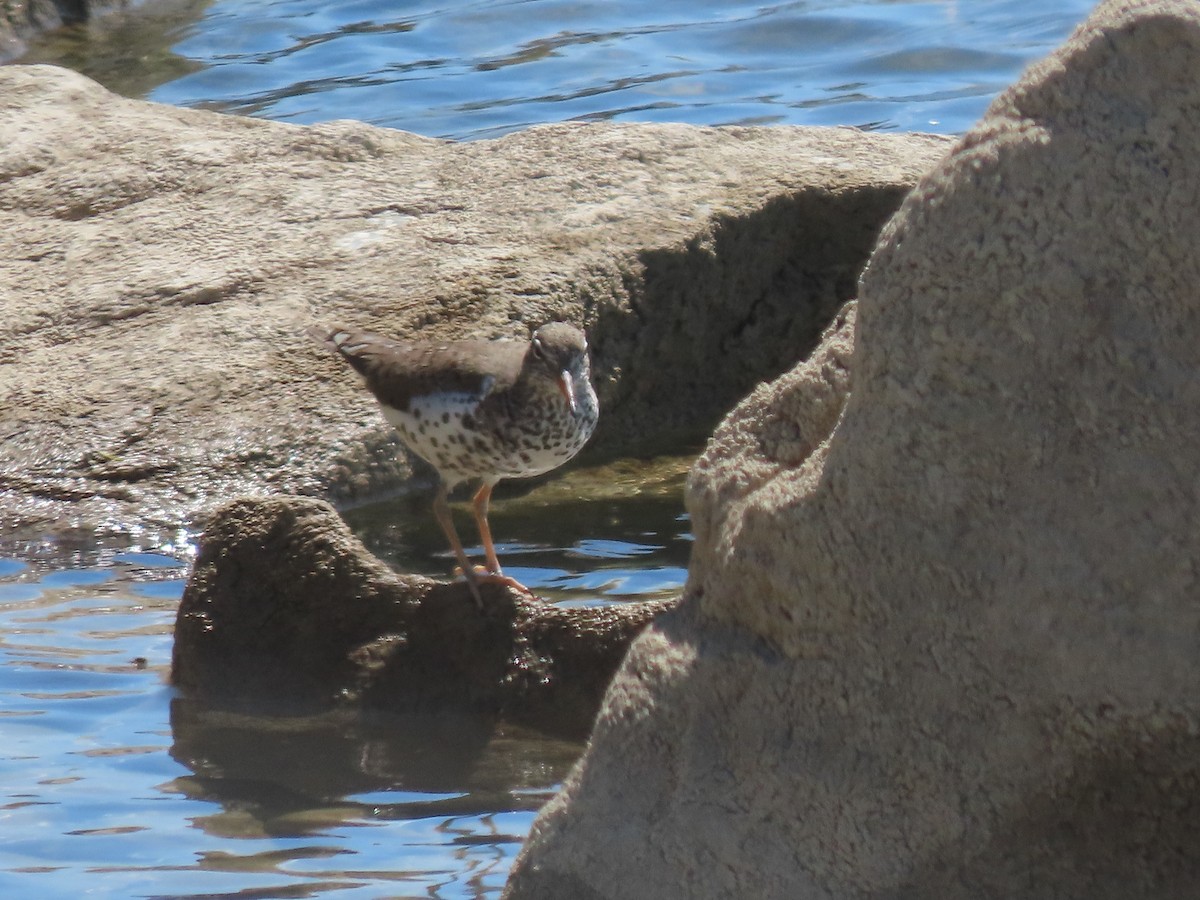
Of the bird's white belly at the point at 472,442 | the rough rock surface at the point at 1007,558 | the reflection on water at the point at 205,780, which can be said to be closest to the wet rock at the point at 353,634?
the reflection on water at the point at 205,780

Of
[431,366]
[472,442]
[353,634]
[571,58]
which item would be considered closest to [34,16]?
[571,58]

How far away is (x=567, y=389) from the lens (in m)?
5.96

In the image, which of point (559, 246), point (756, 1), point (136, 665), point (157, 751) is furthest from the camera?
point (756, 1)

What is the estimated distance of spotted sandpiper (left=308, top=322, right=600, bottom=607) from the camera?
599 centimetres

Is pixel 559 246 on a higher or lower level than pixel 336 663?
higher

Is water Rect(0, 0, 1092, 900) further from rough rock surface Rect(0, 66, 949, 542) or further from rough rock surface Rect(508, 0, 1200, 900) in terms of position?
rough rock surface Rect(508, 0, 1200, 900)

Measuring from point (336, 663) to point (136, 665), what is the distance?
778 mm

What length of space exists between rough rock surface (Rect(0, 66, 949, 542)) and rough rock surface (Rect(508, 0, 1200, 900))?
12.3 feet

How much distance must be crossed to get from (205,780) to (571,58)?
1230cm

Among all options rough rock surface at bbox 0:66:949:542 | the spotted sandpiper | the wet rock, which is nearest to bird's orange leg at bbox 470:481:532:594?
the spotted sandpiper

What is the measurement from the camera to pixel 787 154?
8.64m

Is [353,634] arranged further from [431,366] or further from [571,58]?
[571,58]

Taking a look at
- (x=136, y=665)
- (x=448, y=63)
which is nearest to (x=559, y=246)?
(x=136, y=665)

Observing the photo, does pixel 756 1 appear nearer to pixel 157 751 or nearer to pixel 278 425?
pixel 278 425
